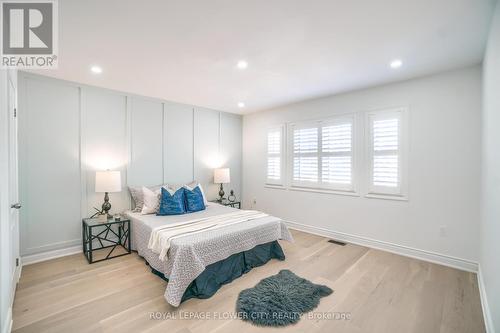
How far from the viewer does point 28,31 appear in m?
2.12

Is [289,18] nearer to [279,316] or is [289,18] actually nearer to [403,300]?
[279,316]

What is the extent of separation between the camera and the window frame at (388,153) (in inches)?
135

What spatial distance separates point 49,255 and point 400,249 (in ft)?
16.7

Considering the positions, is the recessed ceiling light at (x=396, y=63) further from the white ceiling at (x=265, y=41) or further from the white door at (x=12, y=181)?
the white door at (x=12, y=181)

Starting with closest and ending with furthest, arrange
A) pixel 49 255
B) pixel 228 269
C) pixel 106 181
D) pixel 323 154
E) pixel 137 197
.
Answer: pixel 228 269 → pixel 49 255 → pixel 106 181 → pixel 137 197 → pixel 323 154

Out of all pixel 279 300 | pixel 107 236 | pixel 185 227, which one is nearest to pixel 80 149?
pixel 107 236

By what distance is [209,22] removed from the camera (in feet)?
6.66

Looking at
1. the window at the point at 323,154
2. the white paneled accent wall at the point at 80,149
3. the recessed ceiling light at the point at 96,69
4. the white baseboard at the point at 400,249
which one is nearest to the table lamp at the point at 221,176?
the white paneled accent wall at the point at 80,149

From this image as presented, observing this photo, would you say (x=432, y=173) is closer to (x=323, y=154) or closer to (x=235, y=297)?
(x=323, y=154)

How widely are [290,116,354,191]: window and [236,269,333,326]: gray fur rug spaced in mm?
2025

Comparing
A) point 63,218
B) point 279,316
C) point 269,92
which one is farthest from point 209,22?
point 63,218

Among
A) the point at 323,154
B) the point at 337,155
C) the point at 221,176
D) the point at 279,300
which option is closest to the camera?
the point at 279,300

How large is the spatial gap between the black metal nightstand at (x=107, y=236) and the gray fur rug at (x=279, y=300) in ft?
7.18

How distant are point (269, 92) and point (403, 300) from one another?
10.9 feet
